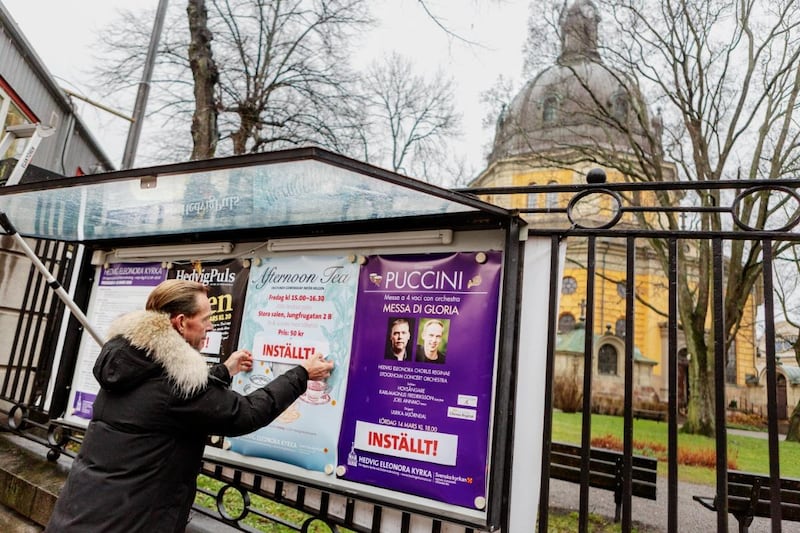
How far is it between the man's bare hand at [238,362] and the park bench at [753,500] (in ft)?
13.6

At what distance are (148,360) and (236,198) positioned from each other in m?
1.14

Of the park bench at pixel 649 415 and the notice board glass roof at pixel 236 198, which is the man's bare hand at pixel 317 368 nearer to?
the notice board glass roof at pixel 236 198

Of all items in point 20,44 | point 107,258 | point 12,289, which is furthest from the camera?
point 20,44

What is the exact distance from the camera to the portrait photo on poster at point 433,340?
271cm

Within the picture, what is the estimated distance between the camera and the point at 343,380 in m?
2.98

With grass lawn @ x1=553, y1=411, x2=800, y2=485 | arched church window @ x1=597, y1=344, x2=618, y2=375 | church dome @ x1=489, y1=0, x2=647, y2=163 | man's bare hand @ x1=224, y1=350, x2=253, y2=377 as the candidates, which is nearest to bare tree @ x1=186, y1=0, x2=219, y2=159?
man's bare hand @ x1=224, y1=350, x2=253, y2=377

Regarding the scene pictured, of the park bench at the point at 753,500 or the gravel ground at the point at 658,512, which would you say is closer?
the park bench at the point at 753,500

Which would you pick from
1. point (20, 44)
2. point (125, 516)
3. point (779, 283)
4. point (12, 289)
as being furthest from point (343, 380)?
point (779, 283)

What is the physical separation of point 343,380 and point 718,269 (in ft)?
6.70

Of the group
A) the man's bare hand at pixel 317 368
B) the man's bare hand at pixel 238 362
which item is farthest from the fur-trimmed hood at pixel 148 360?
the man's bare hand at pixel 238 362

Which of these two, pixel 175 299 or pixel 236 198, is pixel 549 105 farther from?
pixel 175 299

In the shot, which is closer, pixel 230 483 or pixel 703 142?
pixel 230 483

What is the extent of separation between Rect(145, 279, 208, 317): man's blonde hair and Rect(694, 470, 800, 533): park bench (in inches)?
181

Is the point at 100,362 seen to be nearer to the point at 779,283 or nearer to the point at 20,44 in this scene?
the point at 20,44
